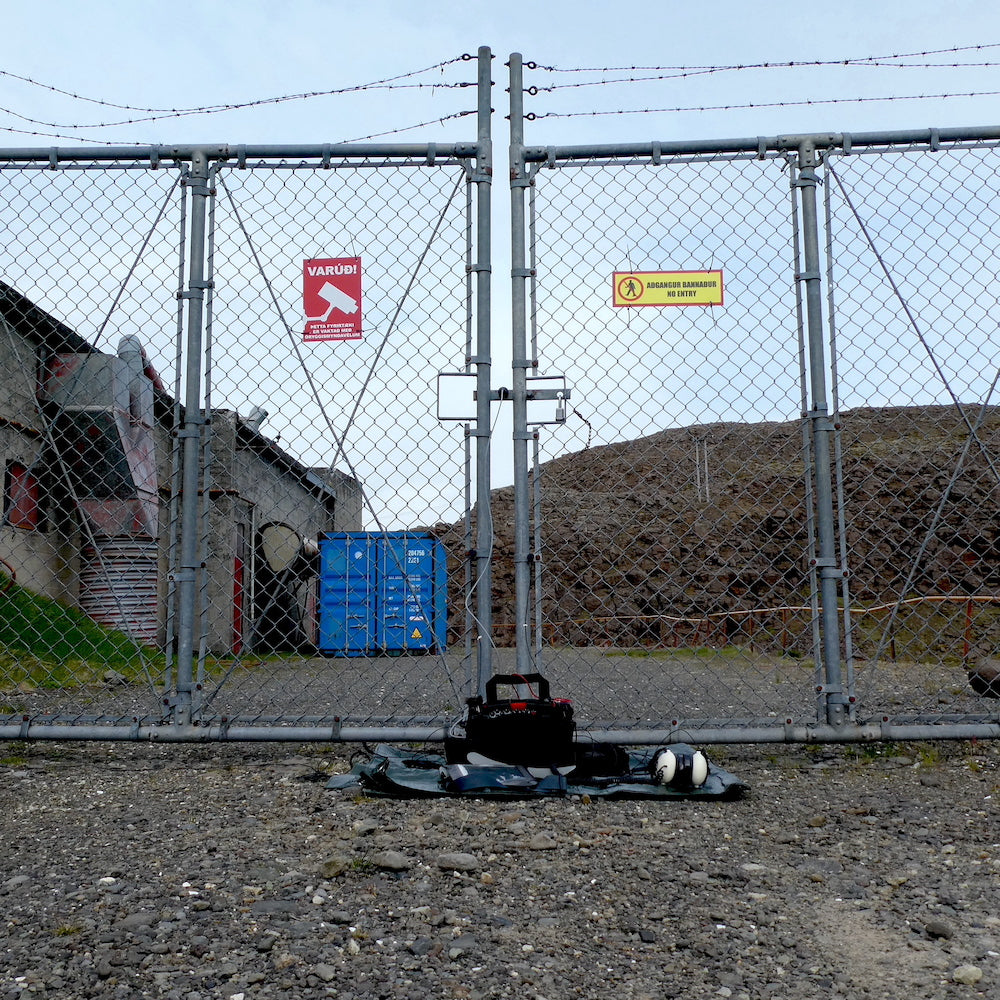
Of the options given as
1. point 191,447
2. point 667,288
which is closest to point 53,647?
point 191,447

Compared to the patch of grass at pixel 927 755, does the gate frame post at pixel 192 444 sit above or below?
above

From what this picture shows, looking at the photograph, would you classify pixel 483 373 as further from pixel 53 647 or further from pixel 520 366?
pixel 53 647

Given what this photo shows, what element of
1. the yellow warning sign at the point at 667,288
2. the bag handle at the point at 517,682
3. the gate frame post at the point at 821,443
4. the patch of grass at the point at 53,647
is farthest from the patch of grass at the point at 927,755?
the patch of grass at the point at 53,647

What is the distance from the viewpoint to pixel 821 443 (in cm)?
374

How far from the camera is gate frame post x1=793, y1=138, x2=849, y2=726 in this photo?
146 inches

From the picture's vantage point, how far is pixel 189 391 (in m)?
3.85

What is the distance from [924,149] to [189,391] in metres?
3.25

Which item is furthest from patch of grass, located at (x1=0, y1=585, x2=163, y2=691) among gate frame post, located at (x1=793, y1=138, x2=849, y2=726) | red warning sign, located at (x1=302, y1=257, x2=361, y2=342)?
gate frame post, located at (x1=793, y1=138, x2=849, y2=726)

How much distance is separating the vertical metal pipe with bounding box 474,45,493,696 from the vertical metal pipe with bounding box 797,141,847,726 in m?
1.32

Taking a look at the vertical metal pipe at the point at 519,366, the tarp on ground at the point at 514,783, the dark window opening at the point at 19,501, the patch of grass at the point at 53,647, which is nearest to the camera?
the tarp on ground at the point at 514,783

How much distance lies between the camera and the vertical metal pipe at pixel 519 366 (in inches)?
145

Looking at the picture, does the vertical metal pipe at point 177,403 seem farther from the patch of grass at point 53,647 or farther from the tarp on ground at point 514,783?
the patch of grass at point 53,647

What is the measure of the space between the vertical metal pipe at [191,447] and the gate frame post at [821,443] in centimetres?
252

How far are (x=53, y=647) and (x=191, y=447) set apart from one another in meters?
4.53
